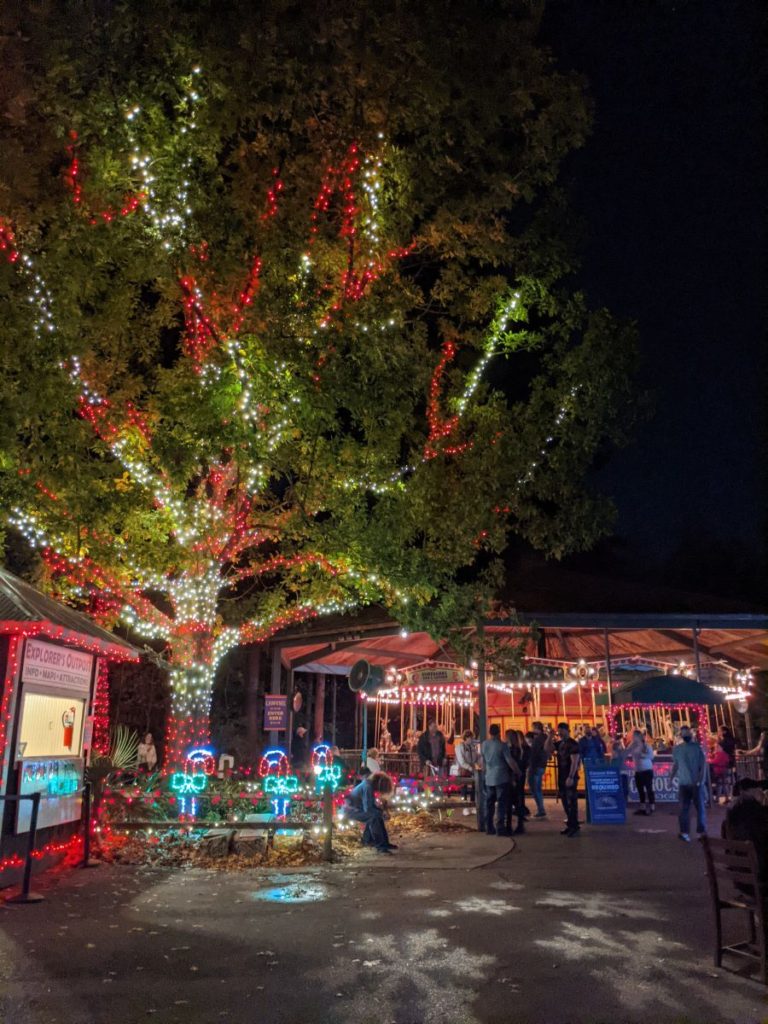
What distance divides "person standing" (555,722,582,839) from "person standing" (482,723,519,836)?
879mm

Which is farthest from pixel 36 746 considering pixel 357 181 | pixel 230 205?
pixel 357 181

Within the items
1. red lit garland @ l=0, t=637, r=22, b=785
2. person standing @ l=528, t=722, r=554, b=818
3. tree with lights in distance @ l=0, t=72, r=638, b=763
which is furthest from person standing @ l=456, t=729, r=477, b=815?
red lit garland @ l=0, t=637, r=22, b=785

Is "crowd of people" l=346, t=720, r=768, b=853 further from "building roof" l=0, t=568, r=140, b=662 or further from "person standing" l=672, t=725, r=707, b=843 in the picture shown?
"building roof" l=0, t=568, r=140, b=662

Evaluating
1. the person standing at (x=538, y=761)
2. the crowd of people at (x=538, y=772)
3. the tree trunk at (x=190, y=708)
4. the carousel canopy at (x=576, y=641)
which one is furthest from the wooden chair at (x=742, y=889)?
the carousel canopy at (x=576, y=641)

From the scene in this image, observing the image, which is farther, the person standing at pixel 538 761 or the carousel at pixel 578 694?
the carousel at pixel 578 694

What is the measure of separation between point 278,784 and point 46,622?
18.2 feet

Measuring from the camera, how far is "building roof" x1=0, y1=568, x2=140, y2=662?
9.12 m

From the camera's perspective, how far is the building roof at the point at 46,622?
9125mm

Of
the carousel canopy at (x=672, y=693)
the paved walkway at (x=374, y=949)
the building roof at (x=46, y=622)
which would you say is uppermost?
the building roof at (x=46, y=622)

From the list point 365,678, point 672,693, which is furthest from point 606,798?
point 365,678

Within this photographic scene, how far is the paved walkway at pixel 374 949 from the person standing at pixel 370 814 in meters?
1.60

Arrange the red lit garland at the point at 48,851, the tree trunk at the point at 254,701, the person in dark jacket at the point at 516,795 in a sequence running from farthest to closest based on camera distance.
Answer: the tree trunk at the point at 254,701, the person in dark jacket at the point at 516,795, the red lit garland at the point at 48,851

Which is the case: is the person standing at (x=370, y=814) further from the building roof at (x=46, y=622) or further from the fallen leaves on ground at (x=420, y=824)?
the building roof at (x=46, y=622)

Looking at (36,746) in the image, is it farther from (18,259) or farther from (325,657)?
(325,657)
